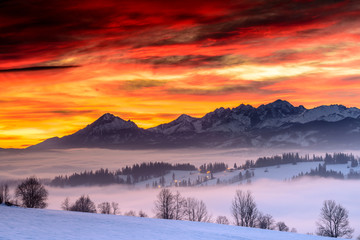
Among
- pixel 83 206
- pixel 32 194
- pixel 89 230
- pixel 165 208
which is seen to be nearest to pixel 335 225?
pixel 165 208

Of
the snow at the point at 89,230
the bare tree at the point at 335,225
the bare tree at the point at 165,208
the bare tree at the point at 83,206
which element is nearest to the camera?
the snow at the point at 89,230

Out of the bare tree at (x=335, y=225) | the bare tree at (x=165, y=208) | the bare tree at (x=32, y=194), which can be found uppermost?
the bare tree at (x=32, y=194)

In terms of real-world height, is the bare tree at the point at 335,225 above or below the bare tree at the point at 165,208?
below

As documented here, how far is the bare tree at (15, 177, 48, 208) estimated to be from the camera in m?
107

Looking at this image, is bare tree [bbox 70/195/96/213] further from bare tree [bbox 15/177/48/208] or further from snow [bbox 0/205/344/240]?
snow [bbox 0/205/344/240]

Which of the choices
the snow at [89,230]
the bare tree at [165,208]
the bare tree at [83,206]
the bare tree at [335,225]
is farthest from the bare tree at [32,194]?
the bare tree at [335,225]

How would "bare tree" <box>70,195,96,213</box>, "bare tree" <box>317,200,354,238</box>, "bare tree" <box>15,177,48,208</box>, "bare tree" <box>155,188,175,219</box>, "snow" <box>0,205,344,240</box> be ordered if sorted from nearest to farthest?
"snow" <box>0,205,344,240</box> < "bare tree" <box>15,177,48,208</box> < "bare tree" <box>155,188,175,219</box> < "bare tree" <box>317,200,354,238</box> < "bare tree" <box>70,195,96,213</box>

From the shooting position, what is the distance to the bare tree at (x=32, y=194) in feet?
352

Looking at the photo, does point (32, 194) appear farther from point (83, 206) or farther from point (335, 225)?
point (335, 225)

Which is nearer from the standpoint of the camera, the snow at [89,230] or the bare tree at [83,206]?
the snow at [89,230]

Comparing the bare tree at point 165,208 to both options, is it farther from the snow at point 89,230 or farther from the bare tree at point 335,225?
the snow at point 89,230

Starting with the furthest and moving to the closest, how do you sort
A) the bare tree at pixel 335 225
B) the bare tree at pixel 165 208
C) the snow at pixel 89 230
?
1. the bare tree at pixel 335 225
2. the bare tree at pixel 165 208
3. the snow at pixel 89 230

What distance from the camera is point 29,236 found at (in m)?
33.7

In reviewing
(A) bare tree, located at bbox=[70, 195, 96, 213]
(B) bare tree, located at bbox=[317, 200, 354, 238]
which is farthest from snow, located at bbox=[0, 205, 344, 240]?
(A) bare tree, located at bbox=[70, 195, 96, 213]
